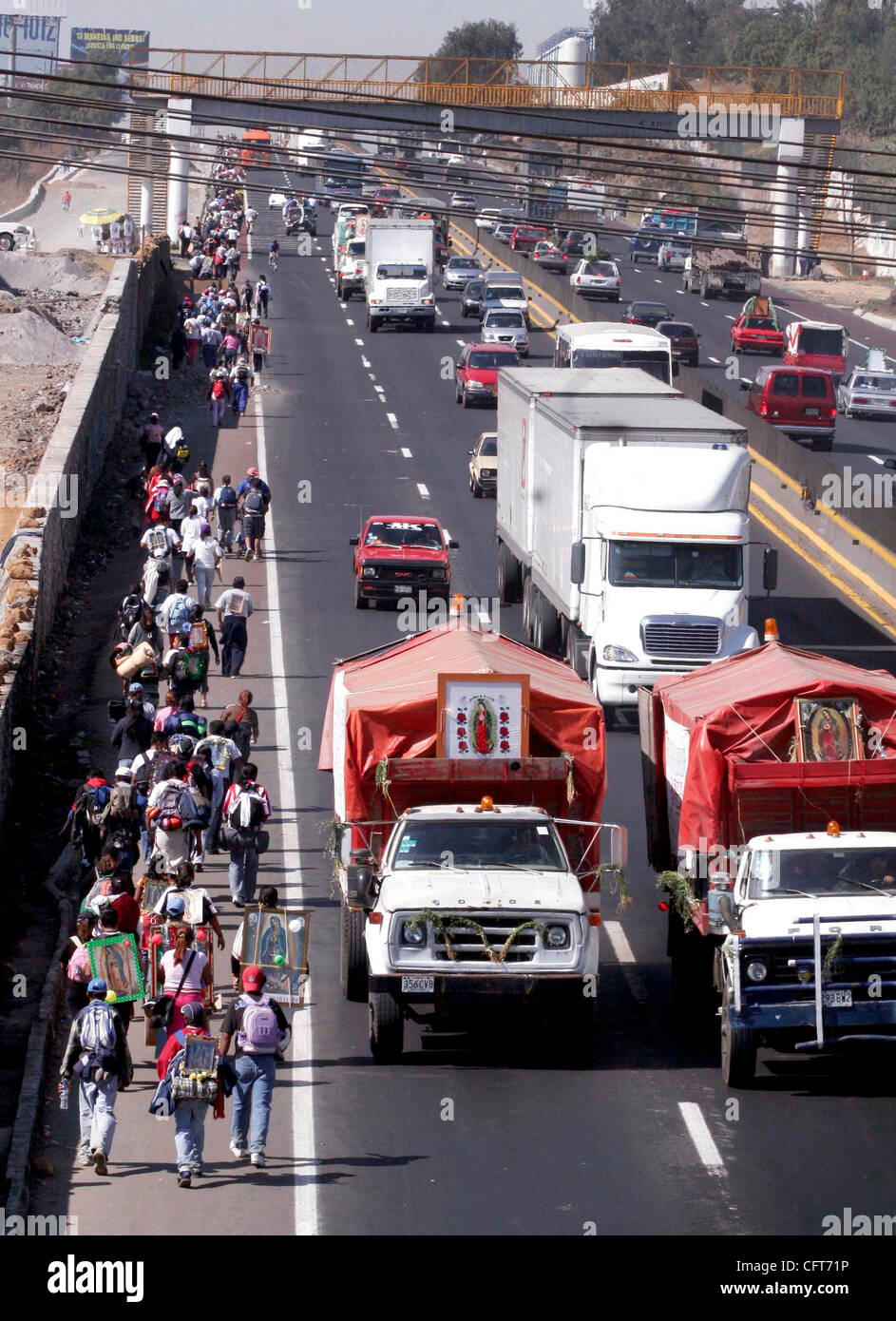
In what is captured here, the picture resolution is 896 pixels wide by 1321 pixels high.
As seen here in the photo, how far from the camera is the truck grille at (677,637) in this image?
89.8 ft

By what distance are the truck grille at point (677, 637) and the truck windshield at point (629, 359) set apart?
17.8 m

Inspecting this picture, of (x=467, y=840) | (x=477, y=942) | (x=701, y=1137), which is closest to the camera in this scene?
(x=701, y=1137)

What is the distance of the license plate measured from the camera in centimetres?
1595

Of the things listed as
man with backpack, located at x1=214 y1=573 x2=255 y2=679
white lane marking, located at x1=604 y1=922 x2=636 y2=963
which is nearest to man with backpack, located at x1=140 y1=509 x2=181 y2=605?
man with backpack, located at x1=214 y1=573 x2=255 y2=679

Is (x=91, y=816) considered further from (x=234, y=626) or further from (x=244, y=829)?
(x=234, y=626)

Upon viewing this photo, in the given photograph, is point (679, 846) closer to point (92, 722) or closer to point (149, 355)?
point (92, 722)

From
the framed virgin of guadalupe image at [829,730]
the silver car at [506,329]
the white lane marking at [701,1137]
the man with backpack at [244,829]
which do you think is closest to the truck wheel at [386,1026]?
the white lane marking at [701,1137]

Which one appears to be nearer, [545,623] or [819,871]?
[819,871]

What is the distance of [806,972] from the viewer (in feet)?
50.8

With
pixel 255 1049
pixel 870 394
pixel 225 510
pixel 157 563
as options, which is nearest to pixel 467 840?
pixel 255 1049

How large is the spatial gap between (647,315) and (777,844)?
52.7 meters

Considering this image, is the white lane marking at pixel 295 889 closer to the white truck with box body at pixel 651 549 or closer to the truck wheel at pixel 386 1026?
the truck wheel at pixel 386 1026
